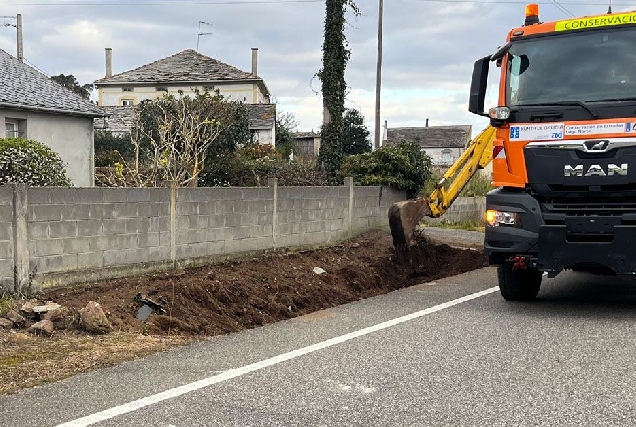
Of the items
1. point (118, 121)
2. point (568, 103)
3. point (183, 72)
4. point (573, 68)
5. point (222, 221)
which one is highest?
point (183, 72)

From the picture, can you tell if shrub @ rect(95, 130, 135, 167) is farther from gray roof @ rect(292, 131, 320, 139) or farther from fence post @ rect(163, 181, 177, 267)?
fence post @ rect(163, 181, 177, 267)

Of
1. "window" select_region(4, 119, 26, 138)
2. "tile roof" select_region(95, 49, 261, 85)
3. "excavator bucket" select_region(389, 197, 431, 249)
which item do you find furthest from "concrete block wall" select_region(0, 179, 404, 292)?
"tile roof" select_region(95, 49, 261, 85)

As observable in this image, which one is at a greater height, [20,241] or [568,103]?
[568,103]

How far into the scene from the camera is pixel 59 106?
21.0m

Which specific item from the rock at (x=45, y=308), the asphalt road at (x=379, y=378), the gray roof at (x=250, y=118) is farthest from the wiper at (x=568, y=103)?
the gray roof at (x=250, y=118)

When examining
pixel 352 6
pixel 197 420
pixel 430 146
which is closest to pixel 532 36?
pixel 197 420

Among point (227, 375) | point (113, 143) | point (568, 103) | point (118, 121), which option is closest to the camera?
point (227, 375)

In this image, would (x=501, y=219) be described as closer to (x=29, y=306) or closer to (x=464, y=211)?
(x=29, y=306)

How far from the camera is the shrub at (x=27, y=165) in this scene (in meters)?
11.1

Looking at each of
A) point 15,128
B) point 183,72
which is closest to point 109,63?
point 183,72

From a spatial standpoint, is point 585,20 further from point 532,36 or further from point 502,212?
point 502,212

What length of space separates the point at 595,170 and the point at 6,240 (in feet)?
21.2

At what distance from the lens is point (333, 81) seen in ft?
65.0

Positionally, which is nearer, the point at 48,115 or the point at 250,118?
the point at 48,115
